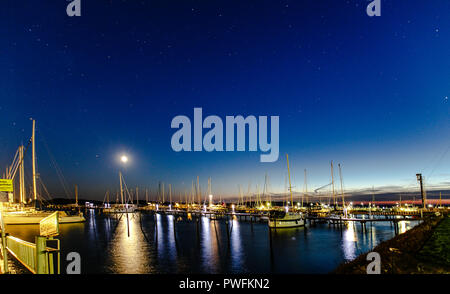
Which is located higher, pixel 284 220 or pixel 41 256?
pixel 41 256

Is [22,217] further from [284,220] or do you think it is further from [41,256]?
[41,256]

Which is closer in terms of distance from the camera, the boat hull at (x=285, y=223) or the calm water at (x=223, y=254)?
the calm water at (x=223, y=254)

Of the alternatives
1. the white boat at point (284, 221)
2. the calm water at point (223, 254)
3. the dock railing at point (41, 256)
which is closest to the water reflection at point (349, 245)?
the calm water at point (223, 254)

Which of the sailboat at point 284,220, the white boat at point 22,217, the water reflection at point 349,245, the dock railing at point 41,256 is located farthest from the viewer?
the white boat at point 22,217

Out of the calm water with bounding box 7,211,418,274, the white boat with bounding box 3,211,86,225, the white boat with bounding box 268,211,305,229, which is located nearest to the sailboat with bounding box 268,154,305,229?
the white boat with bounding box 268,211,305,229

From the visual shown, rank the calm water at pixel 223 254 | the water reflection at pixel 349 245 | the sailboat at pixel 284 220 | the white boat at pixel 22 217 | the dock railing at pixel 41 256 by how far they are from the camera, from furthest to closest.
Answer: the white boat at pixel 22 217 → the sailboat at pixel 284 220 → the water reflection at pixel 349 245 → the calm water at pixel 223 254 → the dock railing at pixel 41 256

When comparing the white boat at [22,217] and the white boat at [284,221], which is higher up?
the white boat at [22,217]

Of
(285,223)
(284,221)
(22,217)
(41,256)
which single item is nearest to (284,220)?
(284,221)

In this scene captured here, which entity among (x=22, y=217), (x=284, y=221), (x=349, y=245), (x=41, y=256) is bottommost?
(x=349, y=245)

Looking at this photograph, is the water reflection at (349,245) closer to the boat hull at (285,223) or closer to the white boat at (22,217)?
the boat hull at (285,223)
